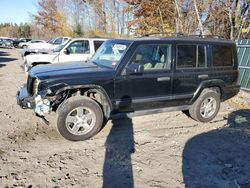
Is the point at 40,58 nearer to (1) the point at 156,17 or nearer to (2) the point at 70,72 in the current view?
(2) the point at 70,72

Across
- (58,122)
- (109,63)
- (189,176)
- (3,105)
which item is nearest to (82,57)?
(3,105)

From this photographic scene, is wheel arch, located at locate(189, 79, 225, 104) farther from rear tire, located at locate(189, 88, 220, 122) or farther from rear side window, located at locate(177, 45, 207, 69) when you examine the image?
rear side window, located at locate(177, 45, 207, 69)

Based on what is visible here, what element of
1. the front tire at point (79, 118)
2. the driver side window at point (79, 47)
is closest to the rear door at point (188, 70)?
the front tire at point (79, 118)

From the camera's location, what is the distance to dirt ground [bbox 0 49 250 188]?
346cm

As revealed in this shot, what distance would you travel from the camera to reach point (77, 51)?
9.74m

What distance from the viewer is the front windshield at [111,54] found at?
195 inches

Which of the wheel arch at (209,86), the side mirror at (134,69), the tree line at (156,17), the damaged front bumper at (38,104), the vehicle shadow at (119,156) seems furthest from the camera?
the tree line at (156,17)

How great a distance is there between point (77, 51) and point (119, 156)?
6.50 metres

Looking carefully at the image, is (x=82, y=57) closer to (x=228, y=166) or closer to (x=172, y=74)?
(x=172, y=74)

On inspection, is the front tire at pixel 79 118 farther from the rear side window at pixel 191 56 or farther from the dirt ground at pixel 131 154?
the rear side window at pixel 191 56

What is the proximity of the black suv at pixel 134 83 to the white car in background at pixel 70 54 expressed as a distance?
13.4 ft

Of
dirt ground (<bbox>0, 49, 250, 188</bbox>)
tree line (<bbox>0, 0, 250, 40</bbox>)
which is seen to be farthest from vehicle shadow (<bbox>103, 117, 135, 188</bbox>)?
tree line (<bbox>0, 0, 250, 40</bbox>)

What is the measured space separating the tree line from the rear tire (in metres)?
7.64

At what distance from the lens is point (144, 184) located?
336cm
